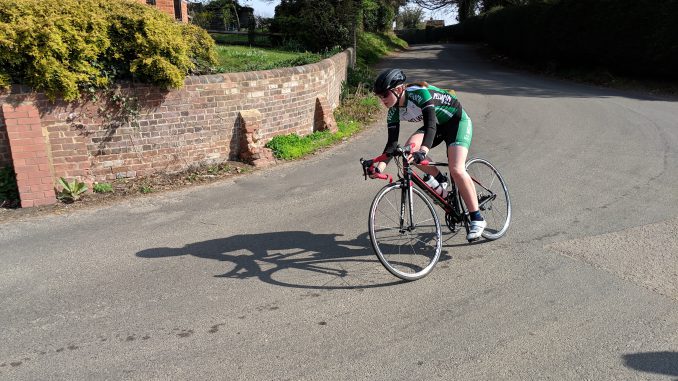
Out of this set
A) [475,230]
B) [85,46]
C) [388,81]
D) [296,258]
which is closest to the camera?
A: [388,81]

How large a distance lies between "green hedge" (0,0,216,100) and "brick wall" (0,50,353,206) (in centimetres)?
24

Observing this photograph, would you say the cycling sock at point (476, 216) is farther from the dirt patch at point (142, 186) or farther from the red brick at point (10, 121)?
the red brick at point (10, 121)

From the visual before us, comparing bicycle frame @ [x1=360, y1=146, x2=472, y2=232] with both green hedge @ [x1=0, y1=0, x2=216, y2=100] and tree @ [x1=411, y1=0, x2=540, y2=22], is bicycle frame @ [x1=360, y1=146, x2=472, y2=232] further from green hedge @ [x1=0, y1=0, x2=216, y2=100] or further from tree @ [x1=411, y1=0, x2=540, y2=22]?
tree @ [x1=411, y1=0, x2=540, y2=22]

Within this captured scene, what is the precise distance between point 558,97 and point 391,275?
40.6ft

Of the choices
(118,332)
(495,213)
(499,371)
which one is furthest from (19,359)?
(495,213)

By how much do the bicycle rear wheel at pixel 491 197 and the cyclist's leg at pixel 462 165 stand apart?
474 millimetres

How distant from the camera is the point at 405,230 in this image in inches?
190

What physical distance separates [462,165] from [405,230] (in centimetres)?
80

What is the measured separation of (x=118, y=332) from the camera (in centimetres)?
390

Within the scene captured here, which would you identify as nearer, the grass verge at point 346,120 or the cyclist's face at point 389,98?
the cyclist's face at point 389,98

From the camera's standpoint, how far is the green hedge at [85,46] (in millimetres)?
6758

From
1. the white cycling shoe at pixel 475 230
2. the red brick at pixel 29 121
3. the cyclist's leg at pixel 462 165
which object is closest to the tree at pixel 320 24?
the red brick at pixel 29 121

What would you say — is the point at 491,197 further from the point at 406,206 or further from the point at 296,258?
the point at 296,258

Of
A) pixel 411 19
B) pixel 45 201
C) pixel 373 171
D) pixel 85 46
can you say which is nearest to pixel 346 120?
pixel 85 46
